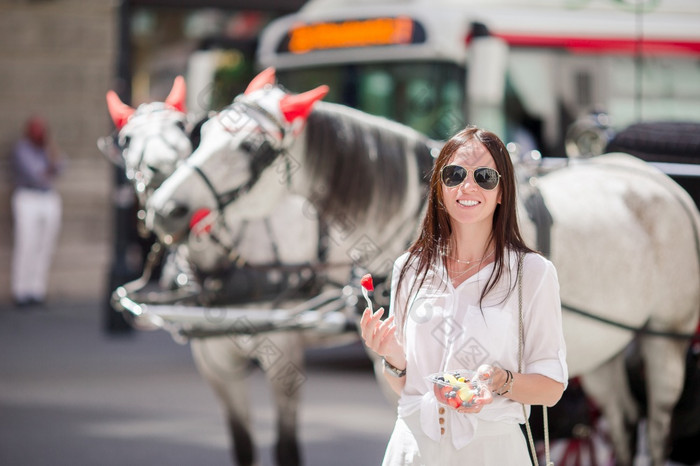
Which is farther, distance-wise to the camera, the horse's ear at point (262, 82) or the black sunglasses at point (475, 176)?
the horse's ear at point (262, 82)

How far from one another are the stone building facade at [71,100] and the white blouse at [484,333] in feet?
36.8

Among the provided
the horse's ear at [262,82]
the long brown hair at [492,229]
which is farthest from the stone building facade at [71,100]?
the long brown hair at [492,229]

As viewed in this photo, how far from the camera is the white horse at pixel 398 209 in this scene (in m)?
4.07

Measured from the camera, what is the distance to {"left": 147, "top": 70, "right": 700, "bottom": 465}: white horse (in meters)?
4.07

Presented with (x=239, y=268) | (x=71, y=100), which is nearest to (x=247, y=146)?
(x=239, y=268)

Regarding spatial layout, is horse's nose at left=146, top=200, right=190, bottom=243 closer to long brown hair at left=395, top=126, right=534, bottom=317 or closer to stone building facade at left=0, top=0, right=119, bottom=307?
long brown hair at left=395, top=126, right=534, bottom=317

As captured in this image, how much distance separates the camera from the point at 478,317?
249cm

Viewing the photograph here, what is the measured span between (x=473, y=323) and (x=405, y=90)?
241 inches

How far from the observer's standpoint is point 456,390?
236 cm

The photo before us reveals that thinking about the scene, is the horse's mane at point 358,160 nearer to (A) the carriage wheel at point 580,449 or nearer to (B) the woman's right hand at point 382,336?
(A) the carriage wheel at point 580,449

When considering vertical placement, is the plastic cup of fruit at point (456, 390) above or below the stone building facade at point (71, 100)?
above

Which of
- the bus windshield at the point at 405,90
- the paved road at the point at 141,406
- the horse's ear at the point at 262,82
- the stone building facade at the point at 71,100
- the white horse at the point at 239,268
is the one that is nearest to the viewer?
the horse's ear at the point at 262,82

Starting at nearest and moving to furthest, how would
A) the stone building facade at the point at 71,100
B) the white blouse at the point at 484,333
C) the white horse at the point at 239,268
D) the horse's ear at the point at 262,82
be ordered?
the white blouse at the point at 484,333
the horse's ear at the point at 262,82
the white horse at the point at 239,268
the stone building facade at the point at 71,100

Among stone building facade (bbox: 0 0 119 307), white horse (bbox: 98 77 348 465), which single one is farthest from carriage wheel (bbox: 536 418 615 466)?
stone building facade (bbox: 0 0 119 307)
